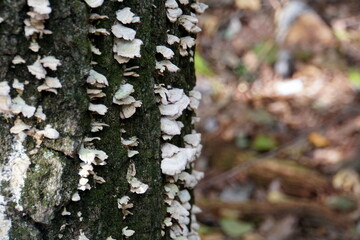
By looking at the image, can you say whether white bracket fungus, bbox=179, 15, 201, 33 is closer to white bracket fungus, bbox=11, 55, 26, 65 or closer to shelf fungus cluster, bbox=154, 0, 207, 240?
shelf fungus cluster, bbox=154, 0, 207, 240

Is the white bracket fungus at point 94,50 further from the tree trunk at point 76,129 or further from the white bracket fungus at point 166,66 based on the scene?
the white bracket fungus at point 166,66

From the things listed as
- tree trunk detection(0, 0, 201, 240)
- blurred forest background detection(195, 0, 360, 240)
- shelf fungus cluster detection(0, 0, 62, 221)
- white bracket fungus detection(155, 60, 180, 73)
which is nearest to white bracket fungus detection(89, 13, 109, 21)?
tree trunk detection(0, 0, 201, 240)

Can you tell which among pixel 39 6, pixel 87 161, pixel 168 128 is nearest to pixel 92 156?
pixel 87 161

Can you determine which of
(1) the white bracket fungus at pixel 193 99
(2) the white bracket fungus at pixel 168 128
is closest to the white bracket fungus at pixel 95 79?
(2) the white bracket fungus at pixel 168 128

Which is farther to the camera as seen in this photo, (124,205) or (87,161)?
(124,205)

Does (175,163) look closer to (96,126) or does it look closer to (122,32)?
(96,126)

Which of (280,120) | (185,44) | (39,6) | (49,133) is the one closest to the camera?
(39,6)
